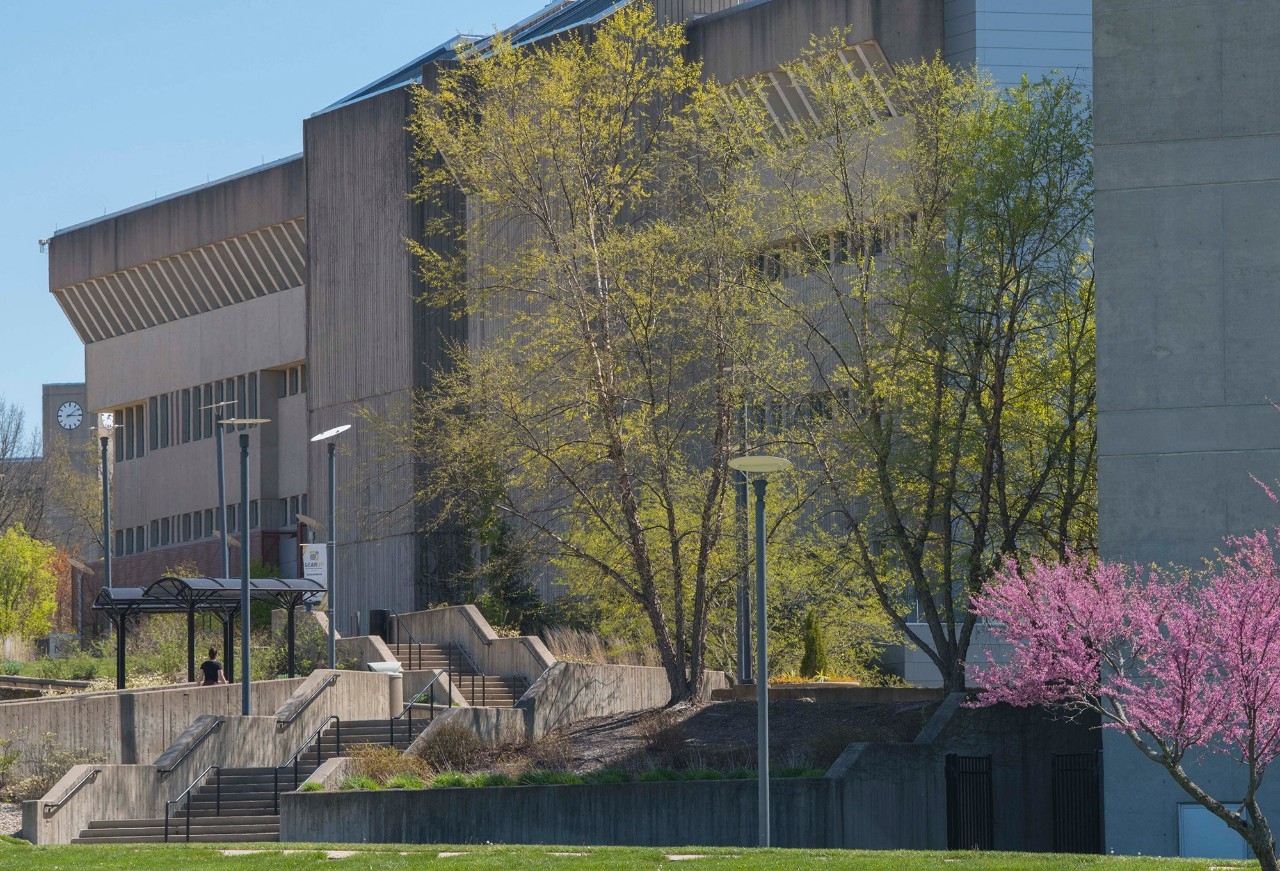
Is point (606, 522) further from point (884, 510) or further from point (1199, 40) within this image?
point (1199, 40)

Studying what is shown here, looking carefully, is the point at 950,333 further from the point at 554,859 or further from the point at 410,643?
the point at 410,643

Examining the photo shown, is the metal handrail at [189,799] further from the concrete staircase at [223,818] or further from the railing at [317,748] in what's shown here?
the railing at [317,748]

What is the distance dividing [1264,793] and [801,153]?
42.3 ft

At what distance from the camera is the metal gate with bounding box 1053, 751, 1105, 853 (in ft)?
87.1

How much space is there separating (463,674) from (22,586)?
29.6 m

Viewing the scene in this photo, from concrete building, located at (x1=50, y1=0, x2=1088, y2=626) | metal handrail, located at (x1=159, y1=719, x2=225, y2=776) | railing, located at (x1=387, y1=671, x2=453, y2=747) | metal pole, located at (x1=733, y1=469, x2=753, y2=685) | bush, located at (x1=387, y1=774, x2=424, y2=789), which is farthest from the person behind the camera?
concrete building, located at (x1=50, y1=0, x2=1088, y2=626)

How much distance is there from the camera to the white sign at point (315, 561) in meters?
40.0

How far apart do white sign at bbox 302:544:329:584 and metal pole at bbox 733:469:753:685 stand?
9677 mm

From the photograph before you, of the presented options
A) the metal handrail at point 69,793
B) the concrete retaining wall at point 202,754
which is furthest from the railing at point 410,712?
the metal handrail at point 69,793

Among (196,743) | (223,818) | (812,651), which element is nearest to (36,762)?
(196,743)

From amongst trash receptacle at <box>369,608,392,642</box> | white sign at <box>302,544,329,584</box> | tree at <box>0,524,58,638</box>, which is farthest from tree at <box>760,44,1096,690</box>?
tree at <box>0,524,58,638</box>

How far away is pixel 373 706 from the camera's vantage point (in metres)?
34.9

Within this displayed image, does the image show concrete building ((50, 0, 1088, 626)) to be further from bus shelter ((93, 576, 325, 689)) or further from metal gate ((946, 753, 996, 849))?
metal gate ((946, 753, 996, 849))

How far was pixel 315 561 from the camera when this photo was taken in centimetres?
4028
